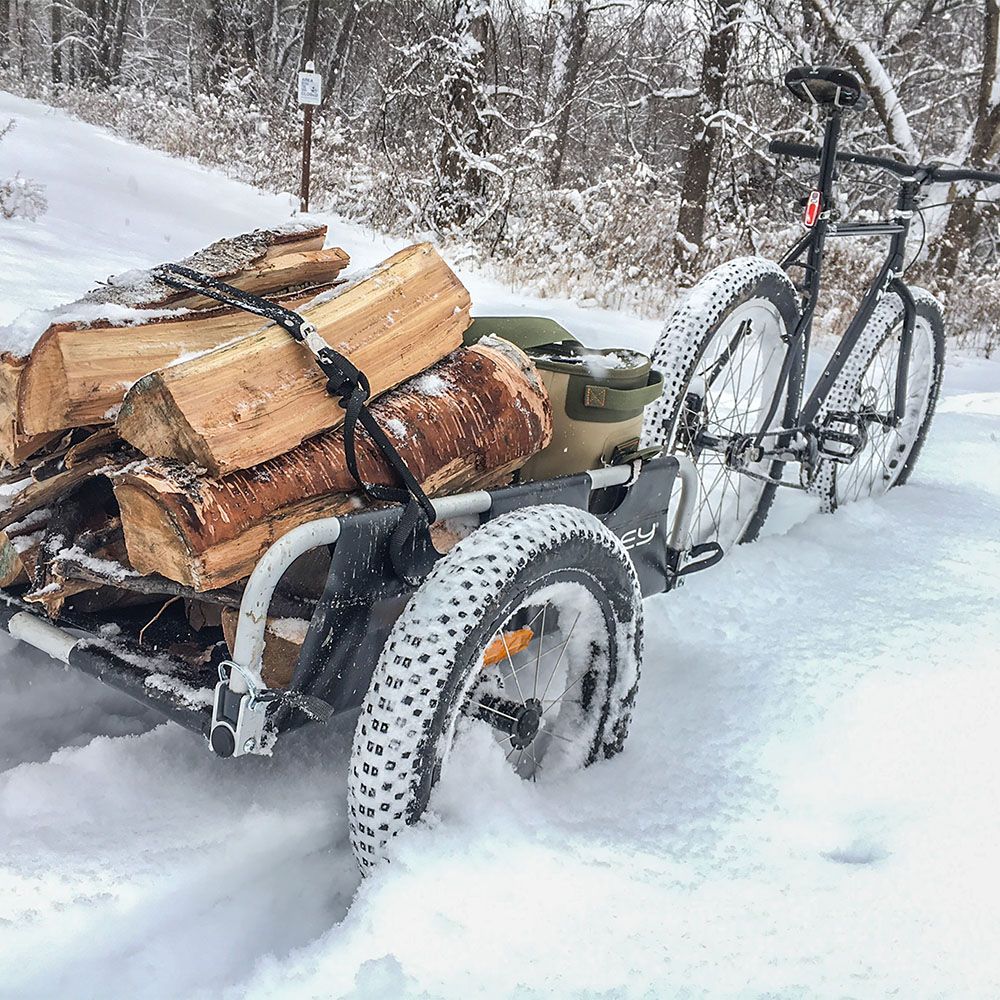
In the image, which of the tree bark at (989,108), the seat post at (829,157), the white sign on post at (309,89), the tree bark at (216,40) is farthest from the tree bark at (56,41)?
the seat post at (829,157)

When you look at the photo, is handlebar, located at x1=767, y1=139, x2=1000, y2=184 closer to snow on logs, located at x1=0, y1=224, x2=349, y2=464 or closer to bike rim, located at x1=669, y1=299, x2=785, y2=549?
bike rim, located at x1=669, y1=299, x2=785, y2=549

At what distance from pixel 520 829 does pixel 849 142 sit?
34.9 feet

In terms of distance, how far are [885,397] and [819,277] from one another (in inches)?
34.5

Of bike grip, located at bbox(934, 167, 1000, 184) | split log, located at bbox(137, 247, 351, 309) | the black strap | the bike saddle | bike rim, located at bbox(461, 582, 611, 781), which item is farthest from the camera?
bike grip, located at bbox(934, 167, 1000, 184)

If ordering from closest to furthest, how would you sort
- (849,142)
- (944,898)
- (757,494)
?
(944,898) → (757,494) → (849,142)

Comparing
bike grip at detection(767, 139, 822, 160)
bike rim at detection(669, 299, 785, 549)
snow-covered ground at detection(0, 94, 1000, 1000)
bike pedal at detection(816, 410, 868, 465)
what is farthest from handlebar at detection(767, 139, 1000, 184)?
snow-covered ground at detection(0, 94, 1000, 1000)

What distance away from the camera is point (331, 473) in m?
1.61

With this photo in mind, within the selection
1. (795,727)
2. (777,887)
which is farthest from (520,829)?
(795,727)

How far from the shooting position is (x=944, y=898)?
1.46 meters

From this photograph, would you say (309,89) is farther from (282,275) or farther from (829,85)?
(282,275)

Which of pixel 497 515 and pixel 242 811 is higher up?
pixel 497 515

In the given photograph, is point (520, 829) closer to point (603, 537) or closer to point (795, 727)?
point (603, 537)

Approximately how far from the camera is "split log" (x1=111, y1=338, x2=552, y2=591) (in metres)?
1.43

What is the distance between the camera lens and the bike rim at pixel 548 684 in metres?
1.65
